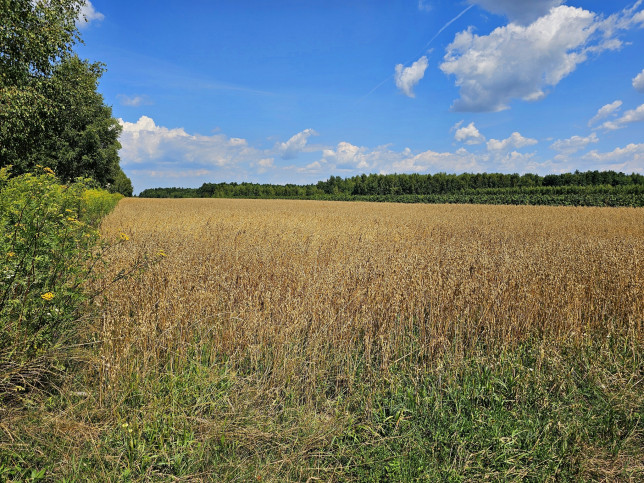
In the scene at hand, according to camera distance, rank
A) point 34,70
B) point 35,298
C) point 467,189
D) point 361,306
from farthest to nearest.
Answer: point 467,189 → point 34,70 → point 361,306 → point 35,298

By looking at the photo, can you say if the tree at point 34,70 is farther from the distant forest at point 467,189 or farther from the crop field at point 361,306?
the distant forest at point 467,189

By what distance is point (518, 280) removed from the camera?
547cm

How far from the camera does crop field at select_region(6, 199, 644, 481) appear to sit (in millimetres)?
2582

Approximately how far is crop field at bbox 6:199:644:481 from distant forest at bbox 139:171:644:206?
1689 inches

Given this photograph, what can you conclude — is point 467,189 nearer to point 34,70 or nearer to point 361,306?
point 34,70

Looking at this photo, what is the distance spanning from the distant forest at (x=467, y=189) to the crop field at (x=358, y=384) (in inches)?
1689

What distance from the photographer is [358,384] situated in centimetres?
335

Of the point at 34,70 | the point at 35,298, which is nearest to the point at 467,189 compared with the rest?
the point at 34,70

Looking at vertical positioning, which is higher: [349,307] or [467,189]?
[467,189]

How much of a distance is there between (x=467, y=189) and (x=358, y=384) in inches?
2548

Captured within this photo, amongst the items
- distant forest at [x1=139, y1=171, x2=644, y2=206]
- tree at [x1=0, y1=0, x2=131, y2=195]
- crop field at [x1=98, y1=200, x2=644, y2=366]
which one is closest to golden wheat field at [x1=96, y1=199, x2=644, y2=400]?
crop field at [x1=98, y1=200, x2=644, y2=366]

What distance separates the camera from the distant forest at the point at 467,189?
137ft

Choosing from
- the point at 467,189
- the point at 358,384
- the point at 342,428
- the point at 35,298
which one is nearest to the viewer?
the point at 342,428

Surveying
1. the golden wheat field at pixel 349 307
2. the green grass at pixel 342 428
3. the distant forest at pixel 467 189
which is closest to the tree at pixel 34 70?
the golden wheat field at pixel 349 307
